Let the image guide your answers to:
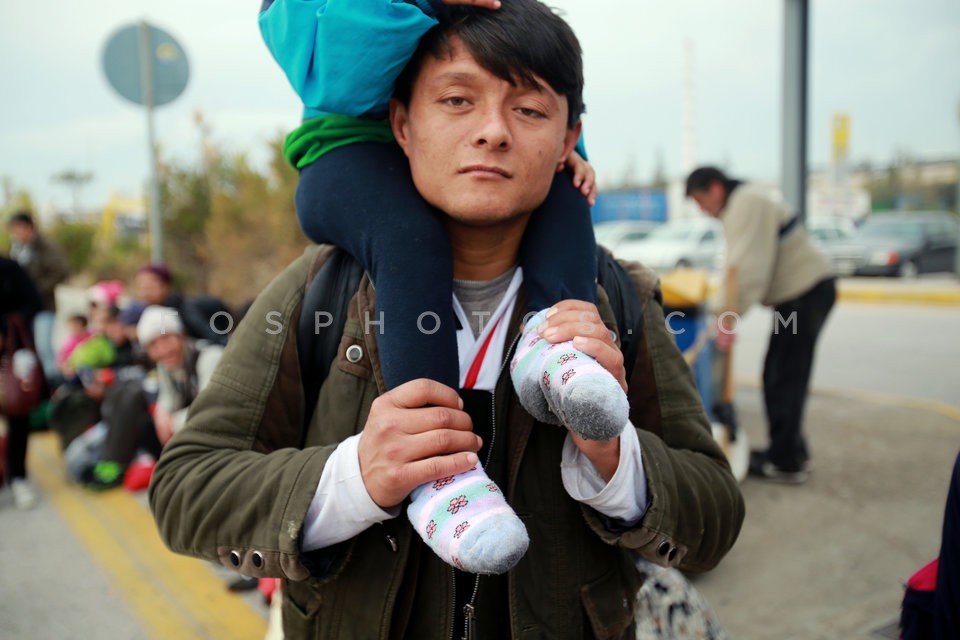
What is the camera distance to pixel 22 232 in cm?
718

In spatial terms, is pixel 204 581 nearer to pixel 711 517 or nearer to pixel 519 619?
pixel 519 619

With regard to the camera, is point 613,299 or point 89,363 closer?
point 613,299

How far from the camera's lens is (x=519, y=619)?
1.31 m

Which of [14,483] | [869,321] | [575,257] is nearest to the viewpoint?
[575,257]

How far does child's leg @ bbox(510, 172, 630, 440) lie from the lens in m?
1.08

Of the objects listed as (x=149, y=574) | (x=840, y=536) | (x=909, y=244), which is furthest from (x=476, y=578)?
(x=909, y=244)

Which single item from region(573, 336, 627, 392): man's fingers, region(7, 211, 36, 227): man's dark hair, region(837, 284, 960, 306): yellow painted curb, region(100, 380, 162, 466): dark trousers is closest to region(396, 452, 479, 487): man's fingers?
region(573, 336, 627, 392): man's fingers

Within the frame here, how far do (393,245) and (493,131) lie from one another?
274 mm

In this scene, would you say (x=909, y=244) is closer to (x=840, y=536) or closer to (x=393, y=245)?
(x=840, y=536)

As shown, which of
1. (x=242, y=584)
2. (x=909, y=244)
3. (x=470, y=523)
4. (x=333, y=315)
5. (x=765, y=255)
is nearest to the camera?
(x=470, y=523)

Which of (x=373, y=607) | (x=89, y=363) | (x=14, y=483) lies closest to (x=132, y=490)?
(x=14, y=483)

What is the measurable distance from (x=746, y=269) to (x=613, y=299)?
3.18m

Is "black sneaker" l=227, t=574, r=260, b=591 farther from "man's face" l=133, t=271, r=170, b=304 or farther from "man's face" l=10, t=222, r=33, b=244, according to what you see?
"man's face" l=10, t=222, r=33, b=244

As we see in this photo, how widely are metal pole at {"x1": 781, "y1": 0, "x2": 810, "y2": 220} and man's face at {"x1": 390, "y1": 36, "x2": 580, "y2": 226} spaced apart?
8.08m
